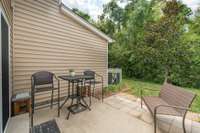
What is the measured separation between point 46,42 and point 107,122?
282cm

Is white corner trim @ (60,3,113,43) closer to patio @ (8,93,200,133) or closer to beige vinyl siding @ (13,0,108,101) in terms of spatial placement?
beige vinyl siding @ (13,0,108,101)

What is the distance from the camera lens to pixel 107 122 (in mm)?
2885

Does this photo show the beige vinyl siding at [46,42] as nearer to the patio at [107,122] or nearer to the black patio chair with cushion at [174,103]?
the patio at [107,122]

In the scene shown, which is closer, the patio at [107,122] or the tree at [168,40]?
the patio at [107,122]

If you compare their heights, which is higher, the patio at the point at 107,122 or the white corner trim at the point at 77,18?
the white corner trim at the point at 77,18

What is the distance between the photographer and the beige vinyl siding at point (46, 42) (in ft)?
10.6

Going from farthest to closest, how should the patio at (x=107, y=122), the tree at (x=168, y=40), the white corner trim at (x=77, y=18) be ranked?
the tree at (x=168, y=40), the white corner trim at (x=77, y=18), the patio at (x=107, y=122)

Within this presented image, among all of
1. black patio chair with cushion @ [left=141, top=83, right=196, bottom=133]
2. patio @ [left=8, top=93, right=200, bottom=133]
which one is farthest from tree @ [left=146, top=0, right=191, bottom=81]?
patio @ [left=8, top=93, right=200, bottom=133]

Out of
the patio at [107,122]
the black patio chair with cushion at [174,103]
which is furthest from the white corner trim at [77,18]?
the black patio chair with cushion at [174,103]

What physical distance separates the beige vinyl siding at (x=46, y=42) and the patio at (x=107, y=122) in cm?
99

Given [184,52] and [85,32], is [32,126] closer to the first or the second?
[85,32]

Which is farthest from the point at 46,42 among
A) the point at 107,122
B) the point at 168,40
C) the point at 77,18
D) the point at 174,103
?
the point at 168,40

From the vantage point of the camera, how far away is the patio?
2529mm

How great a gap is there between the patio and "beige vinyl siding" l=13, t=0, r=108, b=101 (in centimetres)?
99
